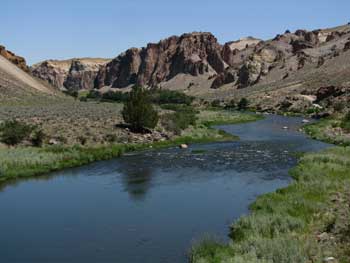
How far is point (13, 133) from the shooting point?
1654 inches

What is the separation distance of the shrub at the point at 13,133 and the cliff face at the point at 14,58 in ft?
328

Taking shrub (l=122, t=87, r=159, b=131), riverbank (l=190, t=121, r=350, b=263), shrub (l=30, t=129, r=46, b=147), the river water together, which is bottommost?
the river water

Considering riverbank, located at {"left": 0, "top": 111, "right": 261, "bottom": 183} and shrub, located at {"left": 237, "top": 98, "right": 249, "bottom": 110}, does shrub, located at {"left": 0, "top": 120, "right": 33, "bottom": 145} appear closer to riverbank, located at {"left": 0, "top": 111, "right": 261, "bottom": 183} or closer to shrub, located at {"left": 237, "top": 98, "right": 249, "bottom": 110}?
riverbank, located at {"left": 0, "top": 111, "right": 261, "bottom": 183}

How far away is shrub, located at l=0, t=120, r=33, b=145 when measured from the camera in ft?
138

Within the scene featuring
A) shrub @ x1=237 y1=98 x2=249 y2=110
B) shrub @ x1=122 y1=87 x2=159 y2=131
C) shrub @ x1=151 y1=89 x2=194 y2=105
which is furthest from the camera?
shrub @ x1=151 y1=89 x2=194 y2=105

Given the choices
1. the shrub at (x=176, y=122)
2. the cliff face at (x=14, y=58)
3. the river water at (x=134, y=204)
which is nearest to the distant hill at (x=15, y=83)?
the cliff face at (x=14, y=58)

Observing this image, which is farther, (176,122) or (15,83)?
(15,83)

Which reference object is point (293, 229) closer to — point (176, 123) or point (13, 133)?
point (13, 133)

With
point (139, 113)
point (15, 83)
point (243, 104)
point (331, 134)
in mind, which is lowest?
point (331, 134)

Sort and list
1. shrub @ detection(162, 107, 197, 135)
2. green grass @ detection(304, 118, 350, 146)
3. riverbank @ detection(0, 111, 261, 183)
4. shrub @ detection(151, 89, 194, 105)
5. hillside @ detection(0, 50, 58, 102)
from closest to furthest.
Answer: riverbank @ detection(0, 111, 261, 183) < green grass @ detection(304, 118, 350, 146) < shrub @ detection(162, 107, 197, 135) < hillside @ detection(0, 50, 58, 102) < shrub @ detection(151, 89, 194, 105)

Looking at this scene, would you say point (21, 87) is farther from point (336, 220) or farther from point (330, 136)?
point (336, 220)

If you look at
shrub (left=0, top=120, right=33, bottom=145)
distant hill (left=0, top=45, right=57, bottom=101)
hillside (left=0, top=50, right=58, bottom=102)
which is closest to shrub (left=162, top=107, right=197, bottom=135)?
shrub (left=0, top=120, right=33, bottom=145)

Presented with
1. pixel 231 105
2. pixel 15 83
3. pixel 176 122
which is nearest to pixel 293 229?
pixel 176 122

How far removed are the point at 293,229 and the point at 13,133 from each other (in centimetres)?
3031
